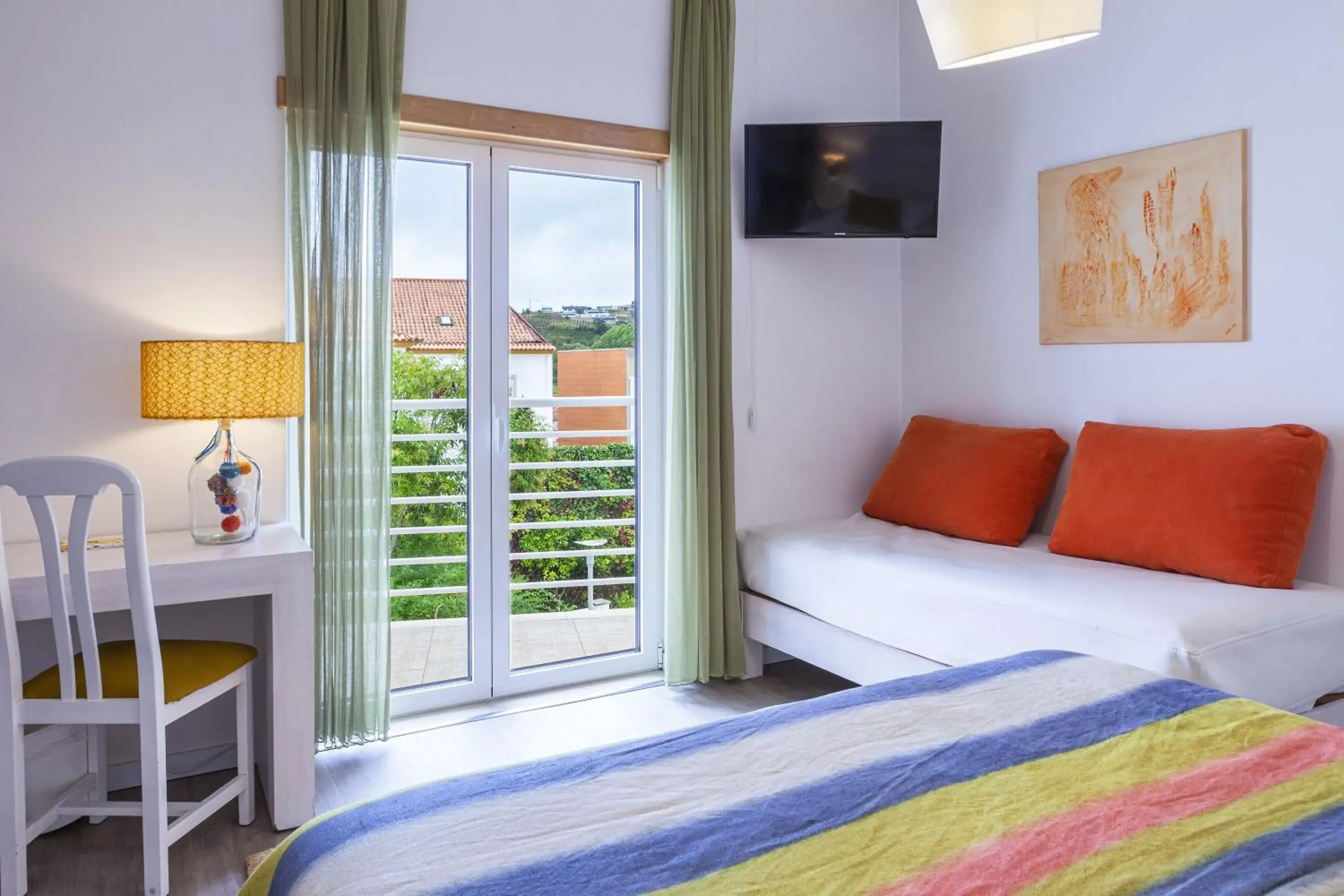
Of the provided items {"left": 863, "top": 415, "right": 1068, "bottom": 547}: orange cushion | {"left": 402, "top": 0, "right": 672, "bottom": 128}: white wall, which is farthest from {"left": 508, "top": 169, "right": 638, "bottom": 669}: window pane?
{"left": 863, "top": 415, "right": 1068, "bottom": 547}: orange cushion

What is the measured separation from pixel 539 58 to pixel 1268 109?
2.27 metres

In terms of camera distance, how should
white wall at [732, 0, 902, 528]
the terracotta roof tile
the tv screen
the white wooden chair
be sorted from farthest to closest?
white wall at [732, 0, 902, 528], the tv screen, the terracotta roof tile, the white wooden chair

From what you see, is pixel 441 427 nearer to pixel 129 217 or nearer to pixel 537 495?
pixel 537 495

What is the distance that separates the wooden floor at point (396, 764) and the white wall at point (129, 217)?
81 cm

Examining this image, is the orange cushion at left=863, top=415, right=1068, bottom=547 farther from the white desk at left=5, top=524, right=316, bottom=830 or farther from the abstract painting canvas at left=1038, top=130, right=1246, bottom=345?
the white desk at left=5, top=524, right=316, bottom=830

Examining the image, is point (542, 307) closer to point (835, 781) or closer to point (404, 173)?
point (404, 173)

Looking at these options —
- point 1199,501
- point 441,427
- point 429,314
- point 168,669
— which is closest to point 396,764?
point 168,669

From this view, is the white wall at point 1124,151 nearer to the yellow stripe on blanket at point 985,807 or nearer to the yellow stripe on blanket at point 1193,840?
the yellow stripe on blanket at point 985,807

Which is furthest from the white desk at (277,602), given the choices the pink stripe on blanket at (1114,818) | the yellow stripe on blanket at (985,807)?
the pink stripe on blanket at (1114,818)

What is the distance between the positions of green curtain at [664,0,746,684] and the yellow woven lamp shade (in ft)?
4.69

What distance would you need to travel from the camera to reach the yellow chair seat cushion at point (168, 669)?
2.14 meters

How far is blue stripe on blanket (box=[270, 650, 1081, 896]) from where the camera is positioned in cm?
112

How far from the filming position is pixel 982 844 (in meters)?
1.08

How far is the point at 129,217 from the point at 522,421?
133 centimetres
